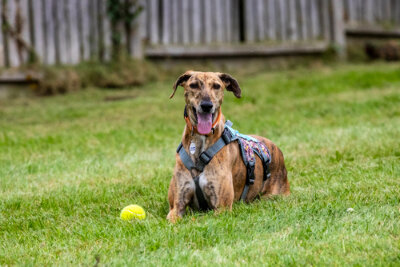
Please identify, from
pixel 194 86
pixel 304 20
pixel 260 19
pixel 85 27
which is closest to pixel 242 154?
pixel 194 86

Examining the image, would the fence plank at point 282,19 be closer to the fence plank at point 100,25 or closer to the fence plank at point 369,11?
the fence plank at point 369,11

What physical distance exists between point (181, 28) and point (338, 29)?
4.36 meters

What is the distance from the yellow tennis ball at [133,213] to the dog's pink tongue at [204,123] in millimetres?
913

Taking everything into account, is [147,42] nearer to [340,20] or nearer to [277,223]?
[340,20]

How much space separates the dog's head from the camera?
5.11 m

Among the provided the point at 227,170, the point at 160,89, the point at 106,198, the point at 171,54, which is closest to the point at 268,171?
the point at 227,170

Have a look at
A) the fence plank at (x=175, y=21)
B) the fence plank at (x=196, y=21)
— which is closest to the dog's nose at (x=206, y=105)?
the fence plank at (x=175, y=21)

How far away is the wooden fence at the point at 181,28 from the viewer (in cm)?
1266

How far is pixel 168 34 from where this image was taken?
13961mm

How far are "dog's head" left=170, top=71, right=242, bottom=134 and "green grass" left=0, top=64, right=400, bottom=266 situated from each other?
0.83 metres

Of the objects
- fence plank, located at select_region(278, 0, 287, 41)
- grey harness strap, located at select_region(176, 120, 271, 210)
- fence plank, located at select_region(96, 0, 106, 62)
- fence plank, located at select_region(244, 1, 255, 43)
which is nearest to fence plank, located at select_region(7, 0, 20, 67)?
fence plank, located at select_region(96, 0, 106, 62)

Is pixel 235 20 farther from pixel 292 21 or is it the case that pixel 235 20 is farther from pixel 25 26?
pixel 25 26

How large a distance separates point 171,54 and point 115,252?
10049 millimetres

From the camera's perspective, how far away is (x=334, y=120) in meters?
10.1
